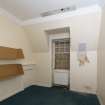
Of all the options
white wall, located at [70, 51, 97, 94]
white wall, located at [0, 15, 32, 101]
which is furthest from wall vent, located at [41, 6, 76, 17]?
white wall, located at [70, 51, 97, 94]

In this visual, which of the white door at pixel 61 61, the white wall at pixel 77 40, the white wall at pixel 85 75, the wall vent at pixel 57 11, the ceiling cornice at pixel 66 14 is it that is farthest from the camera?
the white door at pixel 61 61

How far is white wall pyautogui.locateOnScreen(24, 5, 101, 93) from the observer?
9.11 ft

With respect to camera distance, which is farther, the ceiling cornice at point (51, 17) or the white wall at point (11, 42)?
the white wall at point (11, 42)

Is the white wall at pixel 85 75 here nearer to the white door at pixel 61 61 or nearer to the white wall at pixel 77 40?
the white wall at pixel 77 40

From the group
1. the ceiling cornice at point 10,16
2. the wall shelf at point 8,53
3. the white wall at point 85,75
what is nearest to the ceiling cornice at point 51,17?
the ceiling cornice at point 10,16

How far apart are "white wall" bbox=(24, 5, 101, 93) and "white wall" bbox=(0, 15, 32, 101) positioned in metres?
0.34

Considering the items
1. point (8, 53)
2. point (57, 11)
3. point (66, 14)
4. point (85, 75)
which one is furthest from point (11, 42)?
point (85, 75)

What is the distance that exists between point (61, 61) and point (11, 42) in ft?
6.19

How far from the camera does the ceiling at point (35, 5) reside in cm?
239

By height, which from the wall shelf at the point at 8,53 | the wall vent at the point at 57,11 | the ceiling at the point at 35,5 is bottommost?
the wall shelf at the point at 8,53

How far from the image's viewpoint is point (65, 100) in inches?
105

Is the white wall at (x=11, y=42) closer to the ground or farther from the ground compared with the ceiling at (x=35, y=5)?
closer to the ground

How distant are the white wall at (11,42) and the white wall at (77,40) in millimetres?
344

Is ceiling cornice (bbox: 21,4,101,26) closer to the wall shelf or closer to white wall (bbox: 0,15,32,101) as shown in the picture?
white wall (bbox: 0,15,32,101)
